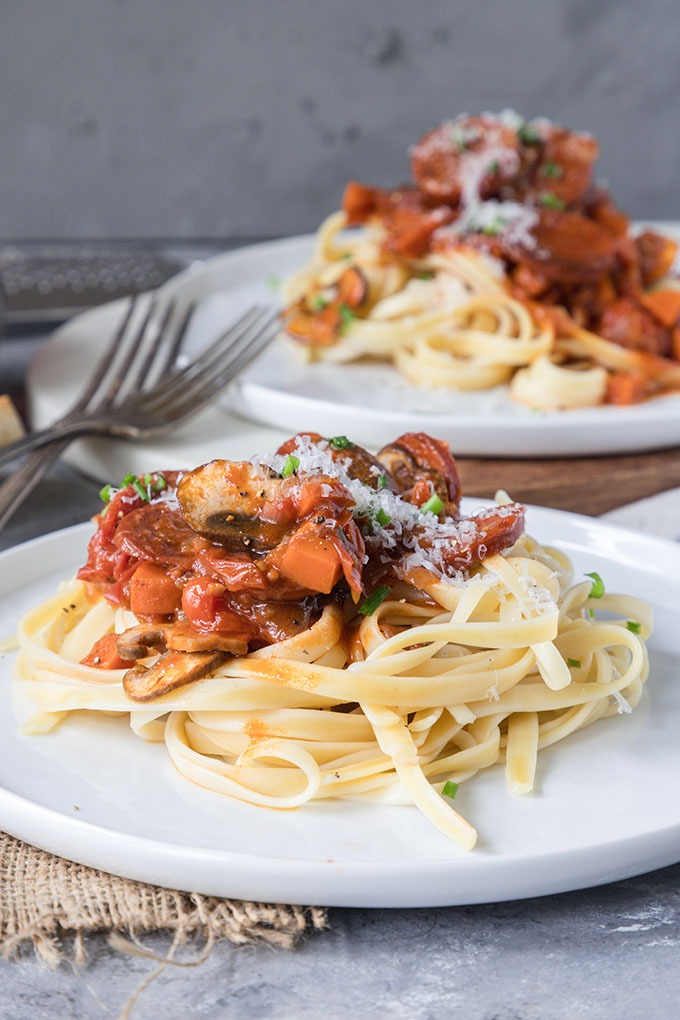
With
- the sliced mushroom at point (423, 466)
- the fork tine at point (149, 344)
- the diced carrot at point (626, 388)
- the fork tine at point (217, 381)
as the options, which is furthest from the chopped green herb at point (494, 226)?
the sliced mushroom at point (423, 466)

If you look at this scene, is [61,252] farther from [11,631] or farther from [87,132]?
[11,631]

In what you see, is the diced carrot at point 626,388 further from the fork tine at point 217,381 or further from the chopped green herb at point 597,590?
the chopped green herb at point 597,590

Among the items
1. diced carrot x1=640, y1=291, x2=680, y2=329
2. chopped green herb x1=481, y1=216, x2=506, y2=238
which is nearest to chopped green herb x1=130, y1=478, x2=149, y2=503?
chopped green herb x1=481, y1=216, x2=506, y2=238

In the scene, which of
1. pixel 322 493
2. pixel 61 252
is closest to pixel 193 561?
pixel 322 493

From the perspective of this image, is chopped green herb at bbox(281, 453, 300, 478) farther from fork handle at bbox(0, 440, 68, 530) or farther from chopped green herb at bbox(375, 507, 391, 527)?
fork handle at bbox(0, 440, 68, 530)

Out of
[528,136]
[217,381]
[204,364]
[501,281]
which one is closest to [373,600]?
[217,381]
